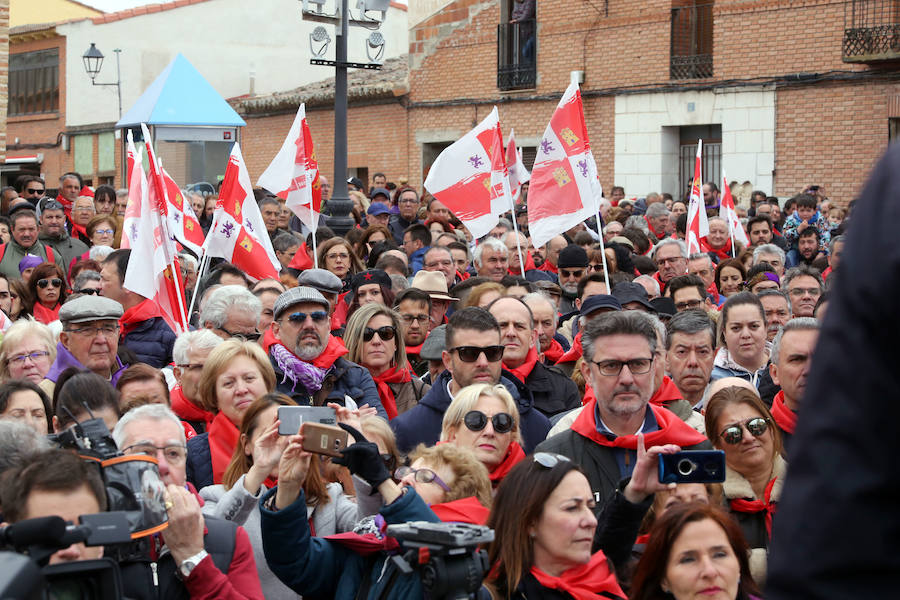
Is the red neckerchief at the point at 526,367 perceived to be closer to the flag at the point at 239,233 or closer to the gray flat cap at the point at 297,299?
the gray flat cap at the point at 297,299

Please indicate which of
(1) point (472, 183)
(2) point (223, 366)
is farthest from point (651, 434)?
(1) point (472, 183)

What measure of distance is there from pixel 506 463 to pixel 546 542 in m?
1.14

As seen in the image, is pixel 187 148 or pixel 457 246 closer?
pixel 457 246

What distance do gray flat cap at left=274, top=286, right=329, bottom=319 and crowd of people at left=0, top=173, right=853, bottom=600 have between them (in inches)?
0.6

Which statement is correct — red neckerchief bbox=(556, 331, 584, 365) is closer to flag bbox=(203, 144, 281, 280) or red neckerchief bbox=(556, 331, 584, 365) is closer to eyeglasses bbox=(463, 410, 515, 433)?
eyeglasses bbox=(463, 410, 515, 433)

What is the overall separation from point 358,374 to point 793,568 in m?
5.56

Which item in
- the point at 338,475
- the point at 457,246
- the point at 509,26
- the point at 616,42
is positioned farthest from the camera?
the point at 509,26

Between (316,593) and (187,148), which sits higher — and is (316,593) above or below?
below

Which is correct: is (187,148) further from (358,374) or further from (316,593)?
(316,593)

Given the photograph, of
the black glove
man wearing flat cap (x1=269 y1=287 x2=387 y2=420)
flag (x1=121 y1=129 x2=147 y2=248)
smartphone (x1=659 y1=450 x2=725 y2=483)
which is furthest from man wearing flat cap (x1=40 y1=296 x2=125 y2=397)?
smartphone (x1=659 y1=450 x2=725 y2=483)

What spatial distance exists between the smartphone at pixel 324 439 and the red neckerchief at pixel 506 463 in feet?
4.96

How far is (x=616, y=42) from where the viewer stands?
2480 centimetres

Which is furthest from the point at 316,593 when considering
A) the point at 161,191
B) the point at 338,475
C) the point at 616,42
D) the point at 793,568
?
the point at 616,42

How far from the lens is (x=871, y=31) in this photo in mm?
20781
